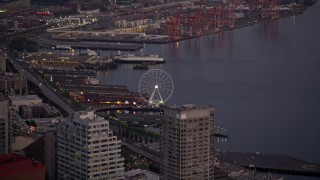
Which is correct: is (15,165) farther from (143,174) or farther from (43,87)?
(43,87)

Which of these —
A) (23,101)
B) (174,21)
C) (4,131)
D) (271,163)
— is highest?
(174,21)

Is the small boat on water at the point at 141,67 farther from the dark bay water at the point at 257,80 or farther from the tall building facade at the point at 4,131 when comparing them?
the tall building facade at the point at 4,131

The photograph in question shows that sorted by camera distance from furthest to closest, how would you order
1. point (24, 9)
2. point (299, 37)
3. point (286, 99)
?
point (24, 9), point (299, 37), point (286, 99)

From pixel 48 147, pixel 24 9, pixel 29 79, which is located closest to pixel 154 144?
pixel 48 147

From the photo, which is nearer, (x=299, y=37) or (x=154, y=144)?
(x=154, y=144)

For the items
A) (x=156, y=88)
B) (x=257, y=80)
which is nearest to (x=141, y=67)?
(x=257, y=80)

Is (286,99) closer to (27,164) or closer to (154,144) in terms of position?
(154,144)
